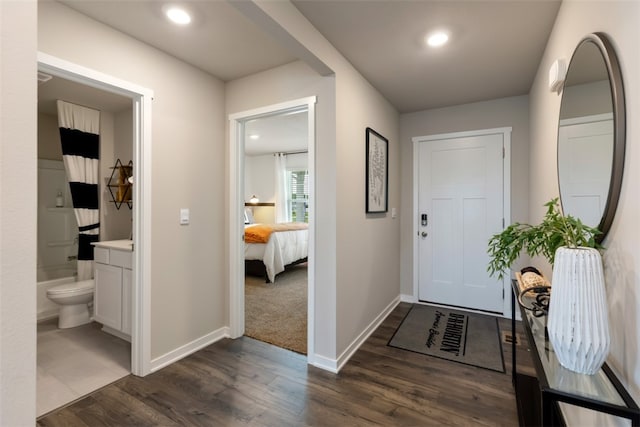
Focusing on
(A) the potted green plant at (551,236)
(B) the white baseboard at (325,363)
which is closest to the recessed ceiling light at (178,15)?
(A) the potted green plant at (551,236)

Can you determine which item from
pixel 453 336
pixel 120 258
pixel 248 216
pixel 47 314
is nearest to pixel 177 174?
pixel 120 258

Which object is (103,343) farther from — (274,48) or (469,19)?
(469,19)

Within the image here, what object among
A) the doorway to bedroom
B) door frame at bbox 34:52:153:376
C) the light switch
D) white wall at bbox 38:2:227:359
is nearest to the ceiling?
white wall at bbox 38:2:227:359

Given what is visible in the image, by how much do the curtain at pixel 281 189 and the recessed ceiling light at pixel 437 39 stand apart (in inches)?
217

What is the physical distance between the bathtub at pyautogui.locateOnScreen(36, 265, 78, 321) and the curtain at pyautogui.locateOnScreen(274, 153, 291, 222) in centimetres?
428

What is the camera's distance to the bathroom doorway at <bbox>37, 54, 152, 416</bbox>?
6.44 ft

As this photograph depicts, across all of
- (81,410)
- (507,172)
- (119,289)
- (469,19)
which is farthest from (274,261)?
(469,19)

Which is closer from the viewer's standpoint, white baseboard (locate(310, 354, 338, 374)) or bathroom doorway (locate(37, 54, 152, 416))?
bathroom doorway (locate(37, 54, 152, 416))

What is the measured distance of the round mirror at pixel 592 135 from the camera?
1.00 metres

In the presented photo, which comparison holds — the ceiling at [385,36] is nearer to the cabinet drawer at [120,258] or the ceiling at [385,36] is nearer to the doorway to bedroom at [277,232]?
the doorway to bedroom at [277,232]

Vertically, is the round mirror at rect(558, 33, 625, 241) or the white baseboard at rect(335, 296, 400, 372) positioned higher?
the round mirror at rect(558, 33, 625, 241)

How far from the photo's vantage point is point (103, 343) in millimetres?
2586

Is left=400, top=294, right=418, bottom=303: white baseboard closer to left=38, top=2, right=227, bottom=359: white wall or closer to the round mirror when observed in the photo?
left=38, top=2, right=227, bottom=359: white wall

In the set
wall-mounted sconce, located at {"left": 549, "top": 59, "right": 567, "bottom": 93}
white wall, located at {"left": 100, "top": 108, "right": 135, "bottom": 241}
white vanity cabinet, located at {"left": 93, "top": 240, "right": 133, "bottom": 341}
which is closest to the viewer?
wall-mounted sconce, located at {"left": 549, "top": 59, "right": 567, "bottom": 93}
